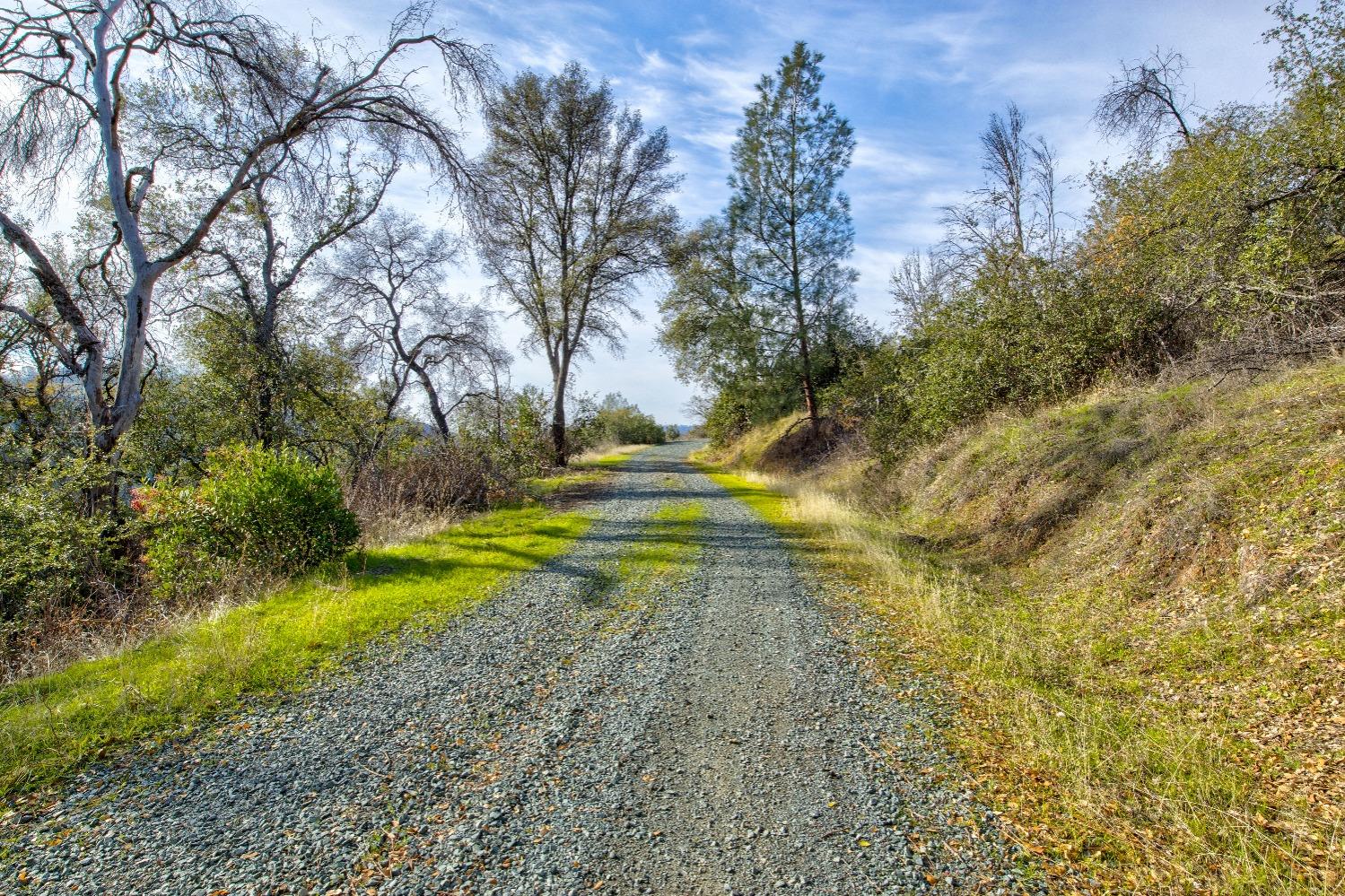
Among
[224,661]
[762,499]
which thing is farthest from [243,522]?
[762,499]

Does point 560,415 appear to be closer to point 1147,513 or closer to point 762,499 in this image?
point 762,499

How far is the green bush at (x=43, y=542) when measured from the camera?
233 inches

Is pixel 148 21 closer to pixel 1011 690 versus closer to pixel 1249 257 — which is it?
pixel 1011 690

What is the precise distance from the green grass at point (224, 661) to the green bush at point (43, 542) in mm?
1839

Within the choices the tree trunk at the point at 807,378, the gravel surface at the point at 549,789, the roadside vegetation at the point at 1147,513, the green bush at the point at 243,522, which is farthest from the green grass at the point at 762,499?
the green bush at the point at 243,522

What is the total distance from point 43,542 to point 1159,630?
10163 mm

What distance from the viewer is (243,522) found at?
7.36 metres

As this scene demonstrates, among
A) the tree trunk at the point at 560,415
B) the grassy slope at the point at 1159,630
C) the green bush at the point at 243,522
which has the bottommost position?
the grassy slope at the point at 1159,630

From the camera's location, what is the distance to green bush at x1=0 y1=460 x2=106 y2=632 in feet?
19.4

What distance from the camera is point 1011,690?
4.28 metres

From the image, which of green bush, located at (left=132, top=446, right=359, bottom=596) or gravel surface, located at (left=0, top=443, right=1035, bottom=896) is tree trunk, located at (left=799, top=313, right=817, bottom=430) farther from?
gravel surface, located at (left=0, top=443, right=1035, bottom=896)

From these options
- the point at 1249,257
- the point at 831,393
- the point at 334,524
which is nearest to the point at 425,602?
the point at 334,524

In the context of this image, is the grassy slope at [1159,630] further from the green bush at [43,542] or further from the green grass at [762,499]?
the green bush at [43,542]

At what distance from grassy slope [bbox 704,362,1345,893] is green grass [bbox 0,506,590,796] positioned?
15.5ft
